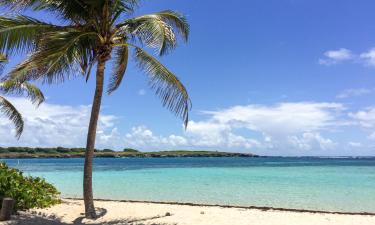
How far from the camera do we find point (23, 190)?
11.4m

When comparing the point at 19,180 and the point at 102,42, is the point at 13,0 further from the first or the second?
the point at 19,180

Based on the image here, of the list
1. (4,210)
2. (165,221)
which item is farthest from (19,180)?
(165,221)

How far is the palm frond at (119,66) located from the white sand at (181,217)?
328 centimetres

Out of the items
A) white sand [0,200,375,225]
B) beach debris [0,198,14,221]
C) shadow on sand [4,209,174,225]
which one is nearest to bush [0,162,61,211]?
white sand [0,200,375,225]

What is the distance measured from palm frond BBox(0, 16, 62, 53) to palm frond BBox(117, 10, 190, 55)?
1.76 m

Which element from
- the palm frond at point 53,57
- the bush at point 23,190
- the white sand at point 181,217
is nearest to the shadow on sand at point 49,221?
the white sand at point 181,217

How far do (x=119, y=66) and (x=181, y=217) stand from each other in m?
4.12

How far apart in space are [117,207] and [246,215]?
3.76 metres

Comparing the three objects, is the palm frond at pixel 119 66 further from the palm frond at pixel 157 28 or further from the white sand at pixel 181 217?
the white sand at pixel 181 217

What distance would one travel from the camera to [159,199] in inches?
680

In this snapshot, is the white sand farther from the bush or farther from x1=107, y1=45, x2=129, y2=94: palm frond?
x1=107, y1=45, x2=129, y2=94: palm frond

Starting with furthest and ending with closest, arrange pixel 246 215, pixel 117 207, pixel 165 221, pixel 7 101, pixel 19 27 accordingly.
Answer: pixel 7 101
pixel 117 207
pixel 246 215
pixel 165 221
pixel 19 27

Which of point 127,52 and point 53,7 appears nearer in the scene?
point 53,7

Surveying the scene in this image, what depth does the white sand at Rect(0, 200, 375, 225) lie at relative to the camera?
1016cm
